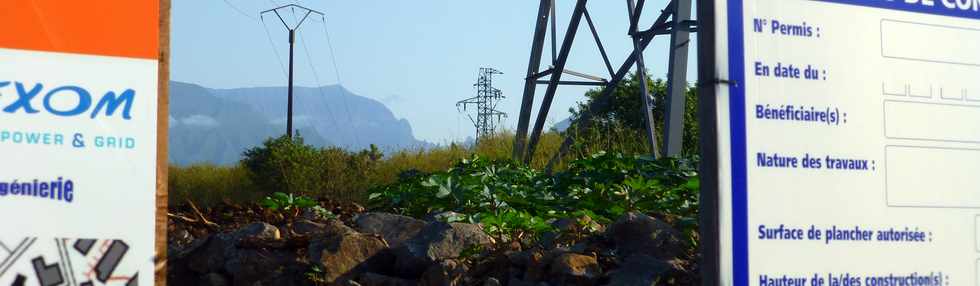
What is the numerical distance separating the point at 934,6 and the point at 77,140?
2.50 m

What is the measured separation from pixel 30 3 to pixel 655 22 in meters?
10.5

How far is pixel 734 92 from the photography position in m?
2.84

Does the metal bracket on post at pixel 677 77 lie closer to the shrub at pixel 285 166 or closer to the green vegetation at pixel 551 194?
the green vegetation at pixel 551 194

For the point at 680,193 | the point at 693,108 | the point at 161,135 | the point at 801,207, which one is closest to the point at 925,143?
the point at 801,207

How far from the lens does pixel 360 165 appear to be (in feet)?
62.1

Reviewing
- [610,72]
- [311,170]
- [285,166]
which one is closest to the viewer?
[610,72]

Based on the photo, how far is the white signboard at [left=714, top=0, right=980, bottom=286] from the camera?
2859 millimetres

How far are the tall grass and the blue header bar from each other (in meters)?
9.98

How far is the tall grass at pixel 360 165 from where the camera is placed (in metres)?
15.5

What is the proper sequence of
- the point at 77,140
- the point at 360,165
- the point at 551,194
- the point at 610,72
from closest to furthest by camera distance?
1. the point at 77,140
2. the point at 551,194
3. the point at 610,72
4. the point at 360,165

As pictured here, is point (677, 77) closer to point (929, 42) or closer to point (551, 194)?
point (551, 194)

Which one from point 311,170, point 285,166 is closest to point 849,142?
point 311,170

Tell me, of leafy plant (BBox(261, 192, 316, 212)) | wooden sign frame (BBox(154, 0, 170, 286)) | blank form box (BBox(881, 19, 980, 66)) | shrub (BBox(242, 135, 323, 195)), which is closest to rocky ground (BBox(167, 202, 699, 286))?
leafy plant (BBox(261, 192, 316, 212))

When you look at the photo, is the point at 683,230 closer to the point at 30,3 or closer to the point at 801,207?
the point at 801,207
